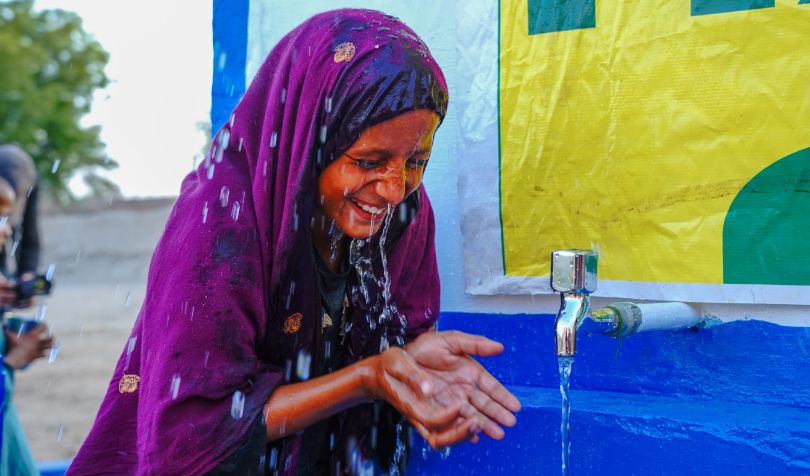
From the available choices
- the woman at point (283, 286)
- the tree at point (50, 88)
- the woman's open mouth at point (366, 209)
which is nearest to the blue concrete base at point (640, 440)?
the woman at point (283, 286)

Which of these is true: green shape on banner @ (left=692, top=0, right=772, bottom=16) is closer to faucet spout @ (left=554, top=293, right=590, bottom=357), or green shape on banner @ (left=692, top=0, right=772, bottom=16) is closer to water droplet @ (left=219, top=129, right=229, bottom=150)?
faucet spout @ (left=554, top=293, right=590, bottom=357)

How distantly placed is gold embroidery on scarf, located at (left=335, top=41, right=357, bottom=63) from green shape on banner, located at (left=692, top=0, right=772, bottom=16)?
884 mm

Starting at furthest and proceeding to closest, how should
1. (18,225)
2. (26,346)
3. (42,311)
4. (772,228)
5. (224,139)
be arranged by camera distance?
1. (42,311)
2. (18,225)
3. (26,346)
4. (772,228)
5. (224,139)

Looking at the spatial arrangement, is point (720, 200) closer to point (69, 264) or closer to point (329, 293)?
point (329, 293)

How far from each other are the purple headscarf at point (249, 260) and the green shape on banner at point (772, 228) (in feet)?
2.60

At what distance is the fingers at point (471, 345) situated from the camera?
168cm

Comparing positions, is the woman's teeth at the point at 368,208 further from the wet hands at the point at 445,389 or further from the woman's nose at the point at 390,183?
the wet hands at the point at 445,389

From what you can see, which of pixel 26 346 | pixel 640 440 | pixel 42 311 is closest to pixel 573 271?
pixel 640 440

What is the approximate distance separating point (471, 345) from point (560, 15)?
0.97 m

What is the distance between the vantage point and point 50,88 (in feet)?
56.0

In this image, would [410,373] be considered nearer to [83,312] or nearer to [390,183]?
[390,183]

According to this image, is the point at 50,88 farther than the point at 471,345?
Yes

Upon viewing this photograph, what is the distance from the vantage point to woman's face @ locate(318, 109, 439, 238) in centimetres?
166

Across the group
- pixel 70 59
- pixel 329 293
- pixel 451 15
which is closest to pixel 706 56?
pixel 451 15
